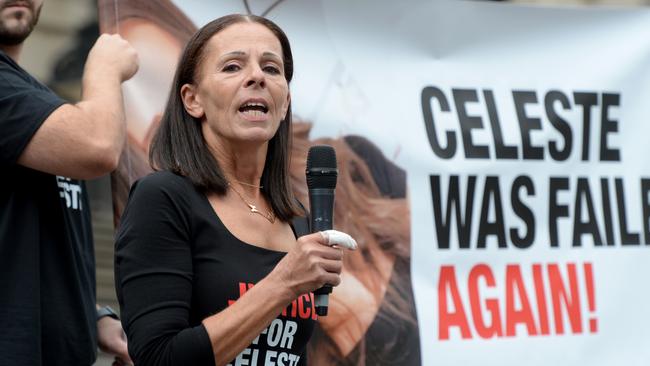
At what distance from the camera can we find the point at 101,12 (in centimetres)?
327

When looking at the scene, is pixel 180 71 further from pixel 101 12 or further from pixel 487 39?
pixel 487 39

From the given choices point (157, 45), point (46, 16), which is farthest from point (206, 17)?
point (46, 16)

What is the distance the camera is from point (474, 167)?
3.72 metres

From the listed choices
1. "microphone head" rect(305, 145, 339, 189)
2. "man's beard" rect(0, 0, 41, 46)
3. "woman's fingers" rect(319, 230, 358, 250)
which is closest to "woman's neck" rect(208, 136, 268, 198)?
"microphone head" rect(305, 145, 339, 189)

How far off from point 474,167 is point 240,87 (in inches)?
57.7

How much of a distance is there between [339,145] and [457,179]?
0.43 m

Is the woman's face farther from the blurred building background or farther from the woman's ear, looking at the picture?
the blurred building background

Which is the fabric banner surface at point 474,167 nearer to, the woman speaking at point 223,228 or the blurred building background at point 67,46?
the woman speaking at point 223,228

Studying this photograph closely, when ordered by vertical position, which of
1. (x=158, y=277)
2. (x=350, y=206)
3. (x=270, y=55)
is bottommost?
(x=158, y=277)

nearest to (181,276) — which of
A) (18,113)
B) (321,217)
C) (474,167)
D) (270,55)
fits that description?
(321,217)

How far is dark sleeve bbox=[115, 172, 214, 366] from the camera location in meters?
2.18

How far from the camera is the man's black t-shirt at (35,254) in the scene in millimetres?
2682

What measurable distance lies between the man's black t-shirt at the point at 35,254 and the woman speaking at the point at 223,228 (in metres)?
0.40

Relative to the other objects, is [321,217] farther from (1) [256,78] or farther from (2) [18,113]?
(2) [18,113]
